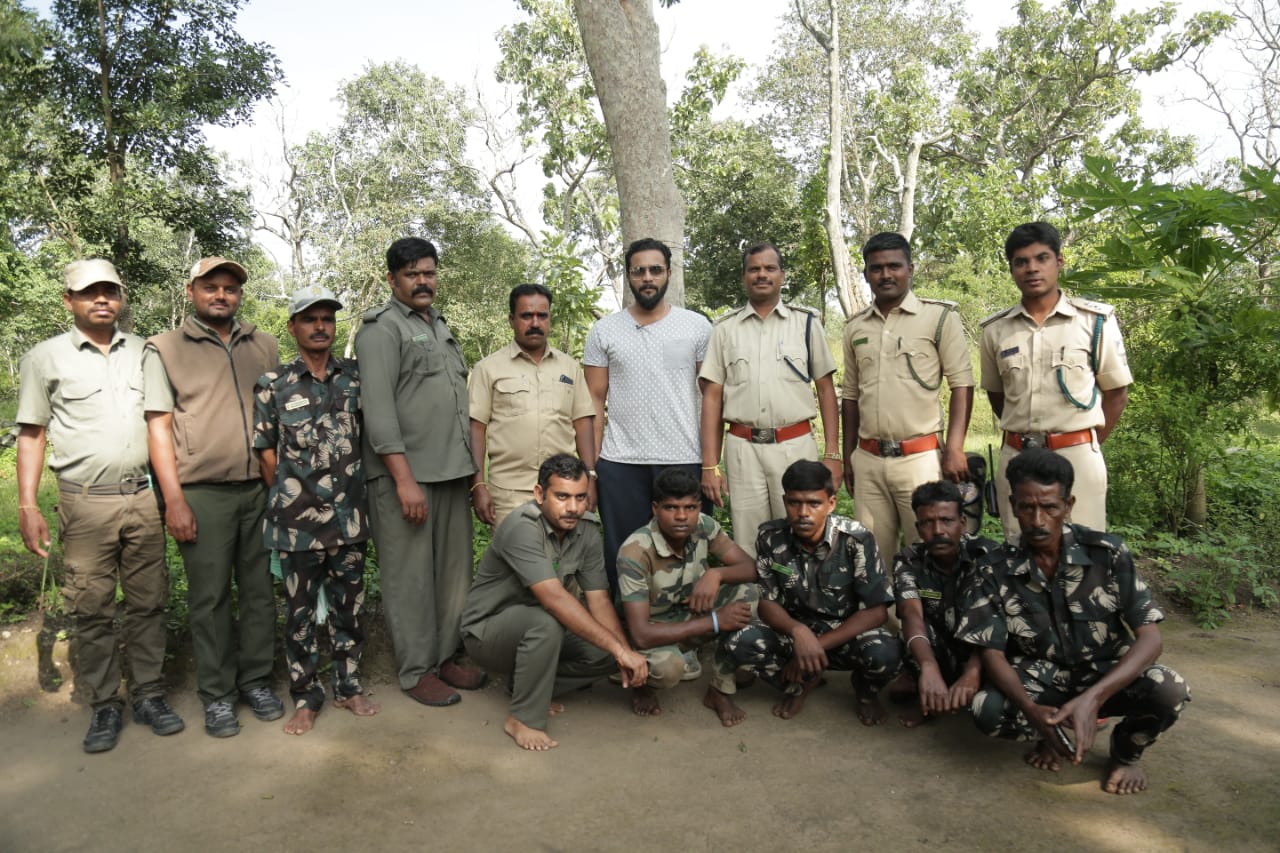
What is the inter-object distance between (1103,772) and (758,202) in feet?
63.9

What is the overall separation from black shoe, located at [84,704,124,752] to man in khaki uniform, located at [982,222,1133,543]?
3921 mm

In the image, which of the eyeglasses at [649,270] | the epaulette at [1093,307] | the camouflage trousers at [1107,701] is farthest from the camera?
the eyeglasses at [649,270]

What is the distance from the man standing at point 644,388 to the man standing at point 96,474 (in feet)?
6.63

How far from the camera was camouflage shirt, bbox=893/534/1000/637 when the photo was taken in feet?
11.7

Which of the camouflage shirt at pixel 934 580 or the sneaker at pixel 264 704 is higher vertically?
the camouflage shirt at pixel 934 580

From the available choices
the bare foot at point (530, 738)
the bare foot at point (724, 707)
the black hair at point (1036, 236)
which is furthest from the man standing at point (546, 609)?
the black hair at point (1036, 236)

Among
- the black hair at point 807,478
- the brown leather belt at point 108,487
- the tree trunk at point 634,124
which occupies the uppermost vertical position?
the tree trunk at point 634,124

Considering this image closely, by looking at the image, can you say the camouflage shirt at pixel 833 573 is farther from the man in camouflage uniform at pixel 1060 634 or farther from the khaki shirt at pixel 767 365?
the khaki shirt at pixel 767 365

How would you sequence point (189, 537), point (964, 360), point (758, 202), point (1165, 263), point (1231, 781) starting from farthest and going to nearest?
point (758, 202), point (1165, 263), point (964, 360), point (189, 537), point (1231, 781)

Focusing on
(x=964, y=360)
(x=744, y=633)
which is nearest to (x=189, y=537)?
(x=744, y=633)

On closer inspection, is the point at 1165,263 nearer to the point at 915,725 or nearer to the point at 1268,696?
the point at 1268,696

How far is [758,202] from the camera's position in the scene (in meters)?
21.2

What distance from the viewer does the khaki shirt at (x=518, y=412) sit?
4160 mm

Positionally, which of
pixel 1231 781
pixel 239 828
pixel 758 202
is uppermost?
pixel 758 202
